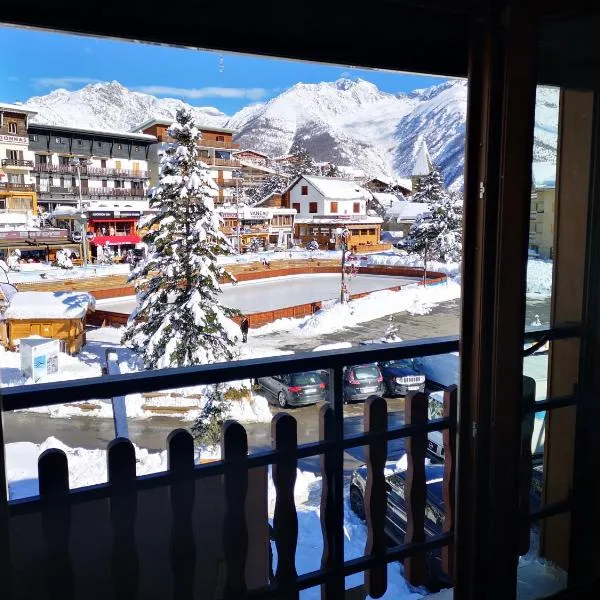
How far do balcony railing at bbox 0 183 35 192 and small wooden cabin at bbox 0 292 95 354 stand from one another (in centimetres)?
257

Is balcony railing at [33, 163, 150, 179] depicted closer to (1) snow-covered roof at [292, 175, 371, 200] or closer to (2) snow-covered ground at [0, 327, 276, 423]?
(1) snow-covered roof at [292, 175, 371, 200]

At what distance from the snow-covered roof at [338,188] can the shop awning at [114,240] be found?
3889 millimetres

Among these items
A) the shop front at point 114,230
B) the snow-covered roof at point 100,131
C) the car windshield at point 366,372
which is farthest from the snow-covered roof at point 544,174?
the shop front at point 114,230

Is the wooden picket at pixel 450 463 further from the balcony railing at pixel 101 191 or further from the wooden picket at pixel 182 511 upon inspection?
the balcony railing at pixel 101 191

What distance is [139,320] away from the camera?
36.1 feet

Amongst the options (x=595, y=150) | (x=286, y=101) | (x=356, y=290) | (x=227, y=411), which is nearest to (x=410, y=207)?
(x=356, y=290)

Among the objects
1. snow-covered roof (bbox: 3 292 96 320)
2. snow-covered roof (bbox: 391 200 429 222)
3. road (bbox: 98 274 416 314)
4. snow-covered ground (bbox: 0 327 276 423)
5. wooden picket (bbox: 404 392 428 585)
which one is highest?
snow-covered roof (bbox: 391 200 429 222)

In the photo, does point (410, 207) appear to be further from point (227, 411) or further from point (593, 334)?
point (593, 334)

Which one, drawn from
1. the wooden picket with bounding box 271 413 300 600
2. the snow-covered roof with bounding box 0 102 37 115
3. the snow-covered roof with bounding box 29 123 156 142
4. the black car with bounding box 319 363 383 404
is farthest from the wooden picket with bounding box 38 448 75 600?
the snow-covered roof with bounding box 0 102 37 115

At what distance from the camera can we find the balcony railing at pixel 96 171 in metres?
9.33

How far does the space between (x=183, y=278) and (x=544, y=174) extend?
9145mm

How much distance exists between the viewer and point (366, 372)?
7.72m

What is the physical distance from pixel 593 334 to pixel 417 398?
1.41 feet

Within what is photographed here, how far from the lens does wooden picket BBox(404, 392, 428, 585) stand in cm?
131
